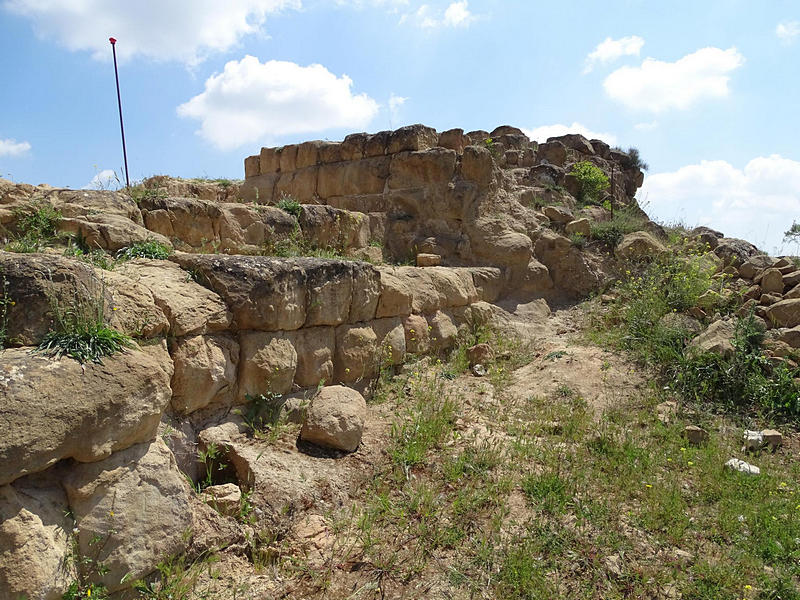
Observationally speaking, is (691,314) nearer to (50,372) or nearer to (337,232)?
(337,232)

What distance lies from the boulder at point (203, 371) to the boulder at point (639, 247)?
21.7 feet

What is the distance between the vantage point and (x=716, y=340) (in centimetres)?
557

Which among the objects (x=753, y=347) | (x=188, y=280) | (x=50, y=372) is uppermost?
(x=188, y=280)

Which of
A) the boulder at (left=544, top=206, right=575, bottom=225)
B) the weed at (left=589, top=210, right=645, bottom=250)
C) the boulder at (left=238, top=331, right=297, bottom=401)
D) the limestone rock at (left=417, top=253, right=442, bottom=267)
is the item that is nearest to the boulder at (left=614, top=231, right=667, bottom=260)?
the weed at (left=589, top=210, right=645, bottom=250)

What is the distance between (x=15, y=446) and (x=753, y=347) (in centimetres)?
637

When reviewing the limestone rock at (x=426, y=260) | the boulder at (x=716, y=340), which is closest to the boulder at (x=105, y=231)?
the limestone rock at (x=426, y=260)

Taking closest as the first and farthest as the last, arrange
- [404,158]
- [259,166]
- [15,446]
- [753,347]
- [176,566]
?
1. [15,446]
2. [176,566]
3. [753,347]
4. [404,158]
5. [259,166]

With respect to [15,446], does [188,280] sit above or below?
above

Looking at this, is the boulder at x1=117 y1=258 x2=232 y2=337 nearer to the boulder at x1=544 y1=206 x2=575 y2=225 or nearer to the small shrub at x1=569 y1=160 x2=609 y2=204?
the boulder at x1=544 y1=206 x2=575 y2=225

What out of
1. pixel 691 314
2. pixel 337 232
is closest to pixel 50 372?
pixel 337 232

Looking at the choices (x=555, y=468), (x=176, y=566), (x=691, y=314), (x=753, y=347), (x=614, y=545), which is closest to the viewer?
(x=176, y=566)

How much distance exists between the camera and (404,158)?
25.7ft

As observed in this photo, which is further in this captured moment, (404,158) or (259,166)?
(259,166)

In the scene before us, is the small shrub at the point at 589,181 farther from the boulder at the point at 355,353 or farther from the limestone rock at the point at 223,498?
the limestone rock at the point at 223,498
